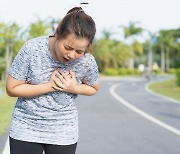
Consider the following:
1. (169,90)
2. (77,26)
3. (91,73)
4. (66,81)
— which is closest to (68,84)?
(66,81)

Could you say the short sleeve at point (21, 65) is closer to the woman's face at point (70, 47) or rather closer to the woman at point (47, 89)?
the woman at point (47, 89)

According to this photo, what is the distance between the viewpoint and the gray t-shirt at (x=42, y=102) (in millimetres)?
2732

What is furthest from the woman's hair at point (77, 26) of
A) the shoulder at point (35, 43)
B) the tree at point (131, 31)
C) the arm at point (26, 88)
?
the tree at point (131, 31)

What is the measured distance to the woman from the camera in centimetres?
270

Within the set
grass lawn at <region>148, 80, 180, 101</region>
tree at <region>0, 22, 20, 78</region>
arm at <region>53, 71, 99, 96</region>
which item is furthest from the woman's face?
tree at <region>0, 22, 20, 78</region>

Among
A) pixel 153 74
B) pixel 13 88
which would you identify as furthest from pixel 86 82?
pixel 153 74

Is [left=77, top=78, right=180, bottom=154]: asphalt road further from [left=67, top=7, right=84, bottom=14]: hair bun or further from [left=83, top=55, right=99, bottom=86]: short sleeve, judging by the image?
[left=67, top=7, right=84, bottom=14]: hair bun

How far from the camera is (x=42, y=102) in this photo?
277 cm

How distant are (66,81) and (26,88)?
0.23 meters

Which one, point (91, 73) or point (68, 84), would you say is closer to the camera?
point (68, 84)

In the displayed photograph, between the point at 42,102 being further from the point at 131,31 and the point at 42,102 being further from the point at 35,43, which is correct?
the point at 131,31

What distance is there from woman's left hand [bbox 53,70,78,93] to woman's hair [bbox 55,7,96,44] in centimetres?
23

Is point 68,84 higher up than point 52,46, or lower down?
lower down

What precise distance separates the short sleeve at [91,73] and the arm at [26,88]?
226 millimetres
